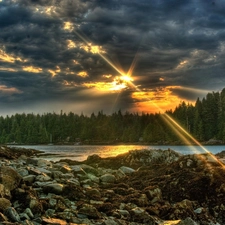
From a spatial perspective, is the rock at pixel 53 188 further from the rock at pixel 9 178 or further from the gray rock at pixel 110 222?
the gray rock at pixel 110 222

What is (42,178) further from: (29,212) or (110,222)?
(110,222)

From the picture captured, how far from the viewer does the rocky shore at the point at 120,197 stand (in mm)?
13297

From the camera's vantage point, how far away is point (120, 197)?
17.5 m

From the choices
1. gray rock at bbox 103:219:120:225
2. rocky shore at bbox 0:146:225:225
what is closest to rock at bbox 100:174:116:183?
rocky shore at bbox 0:146:225:225

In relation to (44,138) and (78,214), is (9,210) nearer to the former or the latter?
(78,214)

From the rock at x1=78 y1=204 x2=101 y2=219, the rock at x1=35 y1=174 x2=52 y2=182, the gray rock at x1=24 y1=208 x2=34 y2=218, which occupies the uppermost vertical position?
the rock at x1=35 y1=174 x2=52 y2=182

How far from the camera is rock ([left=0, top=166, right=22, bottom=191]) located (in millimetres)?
14448

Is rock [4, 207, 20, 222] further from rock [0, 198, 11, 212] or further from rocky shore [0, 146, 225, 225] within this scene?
rock [0, 198, 11, 212]

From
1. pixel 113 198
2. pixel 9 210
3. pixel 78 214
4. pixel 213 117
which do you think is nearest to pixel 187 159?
pixel 113 198

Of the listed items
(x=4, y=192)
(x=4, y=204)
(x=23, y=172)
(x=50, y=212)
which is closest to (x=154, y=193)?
(x=50, y=212)

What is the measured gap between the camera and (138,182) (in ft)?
71.4

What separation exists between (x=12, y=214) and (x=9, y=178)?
9.81ft

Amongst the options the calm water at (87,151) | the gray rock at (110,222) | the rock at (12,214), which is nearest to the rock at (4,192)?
the rock at (12,214)

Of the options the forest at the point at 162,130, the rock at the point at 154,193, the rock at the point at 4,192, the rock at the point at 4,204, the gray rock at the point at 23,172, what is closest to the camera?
the rock at the point at 4,204
